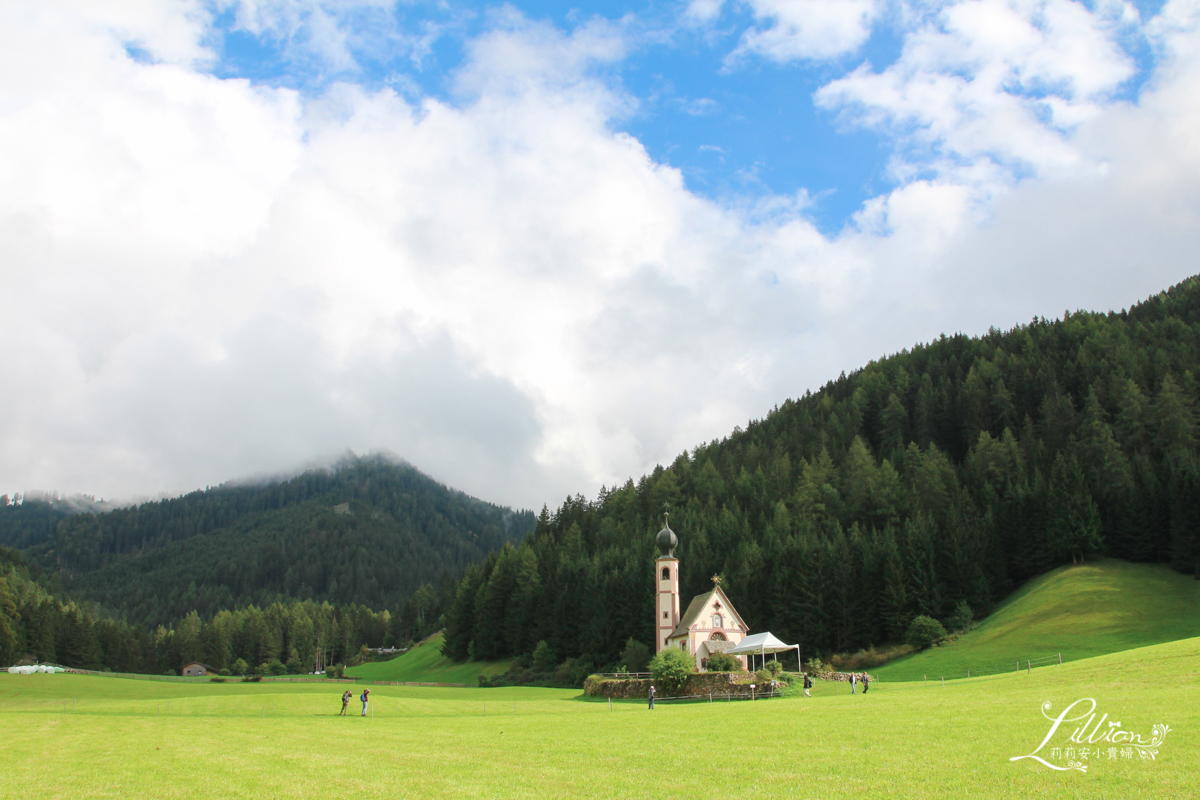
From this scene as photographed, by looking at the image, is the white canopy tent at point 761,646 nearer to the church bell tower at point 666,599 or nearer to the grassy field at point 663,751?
the church bell tower at point 666,599

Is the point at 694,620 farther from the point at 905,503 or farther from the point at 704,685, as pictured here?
the point at 905,503

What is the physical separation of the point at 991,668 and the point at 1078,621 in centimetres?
1353

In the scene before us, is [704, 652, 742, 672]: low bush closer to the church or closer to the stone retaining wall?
the stone retaining wall

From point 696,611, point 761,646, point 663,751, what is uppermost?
point 696,611

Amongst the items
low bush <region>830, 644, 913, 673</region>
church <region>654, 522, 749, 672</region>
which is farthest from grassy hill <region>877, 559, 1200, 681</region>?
church <region>654, 522, 749, 672</region>

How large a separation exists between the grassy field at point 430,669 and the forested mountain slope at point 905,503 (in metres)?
3.16

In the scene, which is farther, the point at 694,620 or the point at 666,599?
the point at 666,599

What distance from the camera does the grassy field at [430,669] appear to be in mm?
106938

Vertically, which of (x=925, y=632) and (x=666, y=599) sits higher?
(x=666, y=599)

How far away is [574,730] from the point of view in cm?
3125

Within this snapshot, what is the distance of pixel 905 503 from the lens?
98000 mm

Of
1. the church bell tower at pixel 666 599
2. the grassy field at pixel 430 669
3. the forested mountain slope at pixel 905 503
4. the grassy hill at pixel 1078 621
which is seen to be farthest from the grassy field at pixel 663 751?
the grassy field at pixel 430 669

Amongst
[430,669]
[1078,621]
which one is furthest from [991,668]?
[430,669]

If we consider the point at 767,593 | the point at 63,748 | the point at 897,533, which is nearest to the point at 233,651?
the point at 767,593
